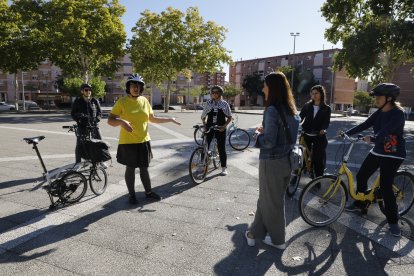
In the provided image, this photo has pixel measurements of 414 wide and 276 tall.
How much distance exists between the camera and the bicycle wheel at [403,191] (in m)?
4.05

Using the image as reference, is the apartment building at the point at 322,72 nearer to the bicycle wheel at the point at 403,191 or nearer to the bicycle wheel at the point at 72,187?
the bicycle wheel at the point at 403,191

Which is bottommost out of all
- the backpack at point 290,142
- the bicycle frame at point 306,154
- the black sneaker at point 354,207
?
the black sneaker at point 354,207

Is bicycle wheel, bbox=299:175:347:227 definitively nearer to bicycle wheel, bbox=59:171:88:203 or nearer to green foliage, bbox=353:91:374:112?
bicycle wheel, bbox=59:171:88:203

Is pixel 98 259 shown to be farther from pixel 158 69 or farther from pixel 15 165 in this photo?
pixel 158 69

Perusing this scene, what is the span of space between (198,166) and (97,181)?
183 centimetres

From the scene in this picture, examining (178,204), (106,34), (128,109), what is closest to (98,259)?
(178,204)

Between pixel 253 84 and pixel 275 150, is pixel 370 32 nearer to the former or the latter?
pixel 275 150

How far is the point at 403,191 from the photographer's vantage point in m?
4.10

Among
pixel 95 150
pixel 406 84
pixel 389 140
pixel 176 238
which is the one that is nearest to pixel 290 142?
pixel 389 140

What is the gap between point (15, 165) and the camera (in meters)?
6.69

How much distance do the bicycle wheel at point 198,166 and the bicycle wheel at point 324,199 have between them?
218 centimetres

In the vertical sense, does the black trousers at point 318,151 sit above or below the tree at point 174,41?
below

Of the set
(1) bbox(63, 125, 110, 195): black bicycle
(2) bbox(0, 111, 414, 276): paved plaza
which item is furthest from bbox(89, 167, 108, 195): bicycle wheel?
(2) bbox(0, 111, 414, 276): paved plaza

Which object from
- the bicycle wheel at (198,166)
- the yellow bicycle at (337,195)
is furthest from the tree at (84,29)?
the yellow bicycle at (337,195)
